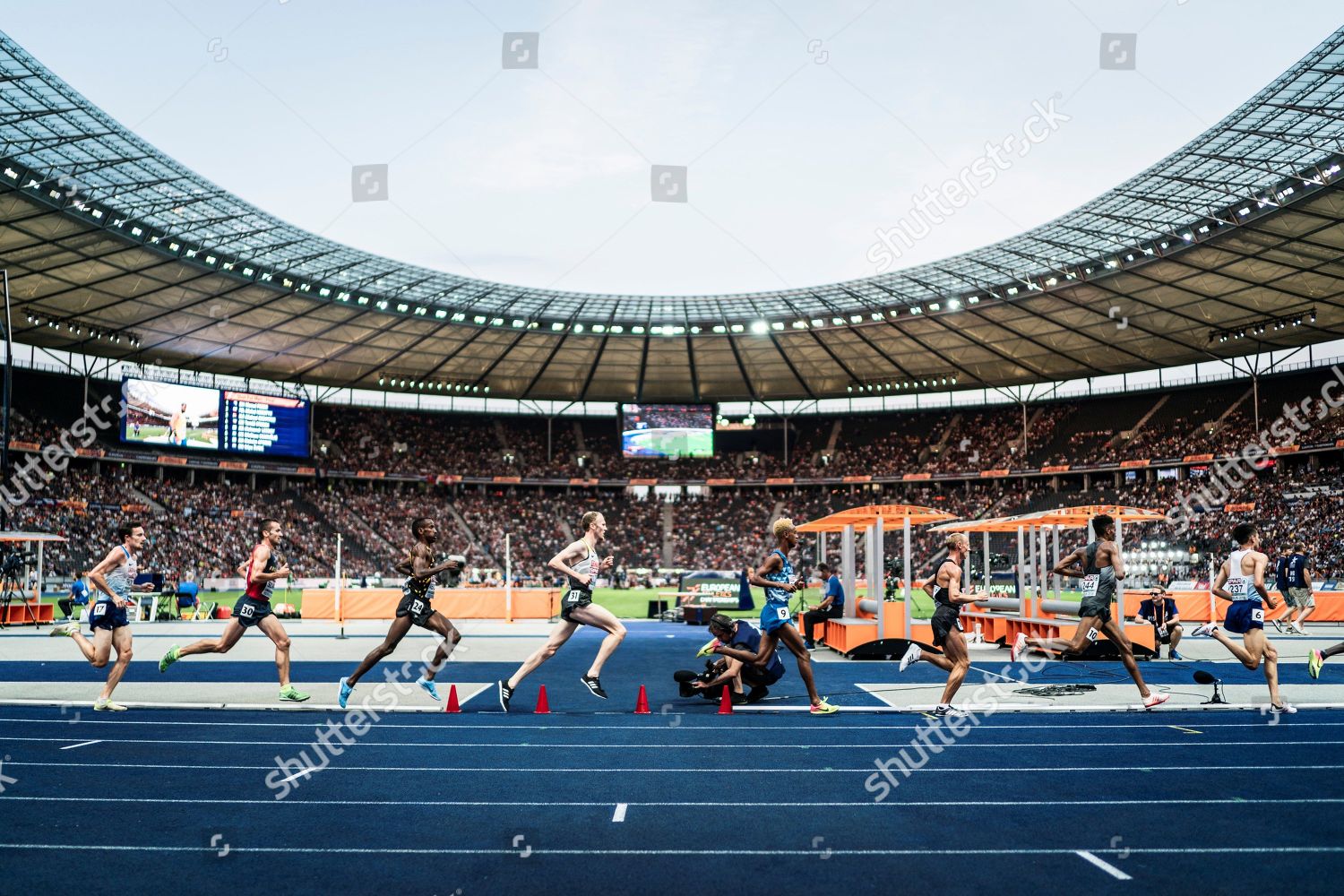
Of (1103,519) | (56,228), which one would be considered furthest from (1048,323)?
(56,228)

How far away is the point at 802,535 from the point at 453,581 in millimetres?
29323

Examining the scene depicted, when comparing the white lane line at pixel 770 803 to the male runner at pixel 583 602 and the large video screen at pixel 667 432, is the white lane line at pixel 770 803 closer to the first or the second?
the male runner at pixel 583 602

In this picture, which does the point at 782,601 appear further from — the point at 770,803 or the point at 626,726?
the point at 770,803

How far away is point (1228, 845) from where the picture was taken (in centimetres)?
557

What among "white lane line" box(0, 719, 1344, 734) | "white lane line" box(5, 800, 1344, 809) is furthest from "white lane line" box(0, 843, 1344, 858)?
"white lane line" box(0, 719, 1344, 734)

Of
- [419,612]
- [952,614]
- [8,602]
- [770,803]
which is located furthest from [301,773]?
[8,602]

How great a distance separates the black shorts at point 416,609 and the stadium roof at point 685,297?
2193cm

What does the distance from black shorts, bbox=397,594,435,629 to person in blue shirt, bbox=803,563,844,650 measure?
934 centimetres

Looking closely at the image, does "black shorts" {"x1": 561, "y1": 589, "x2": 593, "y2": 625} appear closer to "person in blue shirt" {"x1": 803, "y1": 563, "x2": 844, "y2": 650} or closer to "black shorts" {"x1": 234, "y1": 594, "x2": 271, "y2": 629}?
"black shorts" {"x1": 234, "y1": 594, "x2": 271, "y2": 629}

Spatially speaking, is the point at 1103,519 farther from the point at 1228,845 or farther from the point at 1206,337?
the point at 1206,337

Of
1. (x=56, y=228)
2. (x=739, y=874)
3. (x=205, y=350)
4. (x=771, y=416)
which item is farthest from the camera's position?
(x=771, y=416)

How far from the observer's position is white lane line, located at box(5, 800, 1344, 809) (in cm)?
655

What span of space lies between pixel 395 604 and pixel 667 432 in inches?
1439

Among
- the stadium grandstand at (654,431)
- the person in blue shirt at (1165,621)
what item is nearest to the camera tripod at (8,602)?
the stadium grandstand at (654,431)
